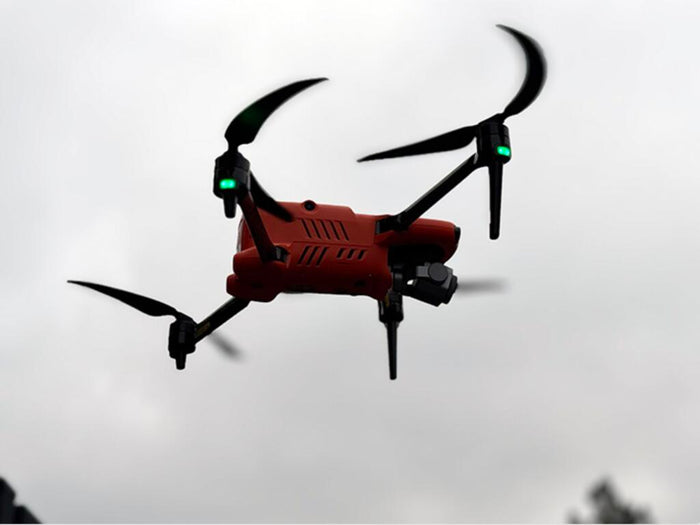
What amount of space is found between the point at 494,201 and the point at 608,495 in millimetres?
13542

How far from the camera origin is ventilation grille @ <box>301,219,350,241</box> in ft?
38.9

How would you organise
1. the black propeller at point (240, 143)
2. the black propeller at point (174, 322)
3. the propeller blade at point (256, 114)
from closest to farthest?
1. the propeller blade at point (256, 114)
2. the black propeller at point (240, 143)
3. the black propeller at point (174, 322)

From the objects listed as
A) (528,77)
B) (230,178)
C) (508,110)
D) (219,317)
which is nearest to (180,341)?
(219,317)

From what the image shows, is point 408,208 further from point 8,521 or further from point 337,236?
point 8,521

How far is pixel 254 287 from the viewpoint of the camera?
38.8ft

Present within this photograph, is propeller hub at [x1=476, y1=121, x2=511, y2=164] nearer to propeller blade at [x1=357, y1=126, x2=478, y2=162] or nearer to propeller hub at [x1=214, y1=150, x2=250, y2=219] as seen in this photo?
propeller blade at [x1=357, y1=126, x2=478, y2=162]

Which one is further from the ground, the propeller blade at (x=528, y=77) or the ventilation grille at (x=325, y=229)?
the propeller blade at (x=528, y=77)

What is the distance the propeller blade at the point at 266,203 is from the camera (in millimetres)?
11297

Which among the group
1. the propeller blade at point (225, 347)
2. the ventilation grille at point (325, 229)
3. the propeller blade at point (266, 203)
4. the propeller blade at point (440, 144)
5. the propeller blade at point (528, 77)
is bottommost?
the propeller blade at point (225, 347)

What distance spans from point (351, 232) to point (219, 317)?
2.48 metres

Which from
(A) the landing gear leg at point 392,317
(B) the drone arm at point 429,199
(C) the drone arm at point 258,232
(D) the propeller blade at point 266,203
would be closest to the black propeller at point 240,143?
(C) the drone arm at point 258,232

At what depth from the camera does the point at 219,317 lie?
524 inches

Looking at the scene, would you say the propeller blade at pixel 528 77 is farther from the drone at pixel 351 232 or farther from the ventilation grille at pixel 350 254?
the ventilation grille at pixel 350 254

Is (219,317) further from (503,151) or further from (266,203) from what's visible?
(503,151)
